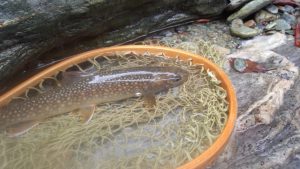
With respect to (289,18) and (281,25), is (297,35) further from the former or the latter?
(289,18)

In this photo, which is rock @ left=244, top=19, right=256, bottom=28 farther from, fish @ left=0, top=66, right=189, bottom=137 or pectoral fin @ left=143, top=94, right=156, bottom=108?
pectoral fin @ left=143, top=94, right=156, bottom=108

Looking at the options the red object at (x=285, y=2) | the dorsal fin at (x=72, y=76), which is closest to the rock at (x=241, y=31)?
the red object at (x=285, y=2)

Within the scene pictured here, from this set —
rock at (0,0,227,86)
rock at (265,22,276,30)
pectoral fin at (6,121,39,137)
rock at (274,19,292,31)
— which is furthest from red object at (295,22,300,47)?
pectoral fin at (6,121,39,137)

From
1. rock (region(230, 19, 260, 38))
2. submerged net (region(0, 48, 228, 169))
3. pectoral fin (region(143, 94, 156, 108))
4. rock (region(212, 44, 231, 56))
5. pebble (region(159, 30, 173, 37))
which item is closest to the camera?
submerged net (region(0, 48, 228, 169))

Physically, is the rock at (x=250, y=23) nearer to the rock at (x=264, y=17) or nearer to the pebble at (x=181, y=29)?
the rock at (x=264, y=17)

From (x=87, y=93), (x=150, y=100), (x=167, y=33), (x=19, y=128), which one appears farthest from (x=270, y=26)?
(x=19, y=128)

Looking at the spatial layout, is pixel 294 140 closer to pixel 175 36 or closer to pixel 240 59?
pixel 240 59
